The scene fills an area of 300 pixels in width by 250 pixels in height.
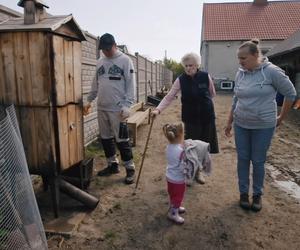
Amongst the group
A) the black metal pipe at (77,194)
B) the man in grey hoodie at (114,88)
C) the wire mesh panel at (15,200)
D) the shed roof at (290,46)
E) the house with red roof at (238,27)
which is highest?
the house with red roof at (238,27)

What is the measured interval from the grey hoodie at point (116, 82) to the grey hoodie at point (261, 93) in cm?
150

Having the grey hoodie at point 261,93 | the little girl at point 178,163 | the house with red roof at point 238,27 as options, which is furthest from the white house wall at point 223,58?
the little girl at point 178,163

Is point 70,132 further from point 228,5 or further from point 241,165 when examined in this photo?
point 228,5

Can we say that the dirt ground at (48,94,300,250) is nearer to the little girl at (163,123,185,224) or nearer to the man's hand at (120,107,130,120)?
the little girl at (163,123,185,224)

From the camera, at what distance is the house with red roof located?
30.8m

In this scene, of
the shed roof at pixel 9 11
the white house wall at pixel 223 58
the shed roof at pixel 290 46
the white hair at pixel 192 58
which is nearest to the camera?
the shed roof at pixel 9 11

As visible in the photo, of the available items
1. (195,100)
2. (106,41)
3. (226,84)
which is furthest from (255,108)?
(226,84)

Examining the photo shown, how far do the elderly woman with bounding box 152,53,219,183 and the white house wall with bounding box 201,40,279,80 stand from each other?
27.0 m

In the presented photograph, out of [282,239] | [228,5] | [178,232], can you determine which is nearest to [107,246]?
[178,232]

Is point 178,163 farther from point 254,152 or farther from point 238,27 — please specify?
point 238,27

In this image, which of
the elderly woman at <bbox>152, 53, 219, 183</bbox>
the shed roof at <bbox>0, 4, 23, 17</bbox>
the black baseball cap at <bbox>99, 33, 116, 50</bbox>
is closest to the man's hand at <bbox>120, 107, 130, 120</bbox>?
the elderly woman at <bbox>152, 53, 219, 183</bbox>

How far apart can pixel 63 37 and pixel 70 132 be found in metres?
1.01

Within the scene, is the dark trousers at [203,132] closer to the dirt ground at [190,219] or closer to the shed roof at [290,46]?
the dirt ground at [190,219]

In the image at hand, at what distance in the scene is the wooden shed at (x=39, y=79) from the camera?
319 cm
